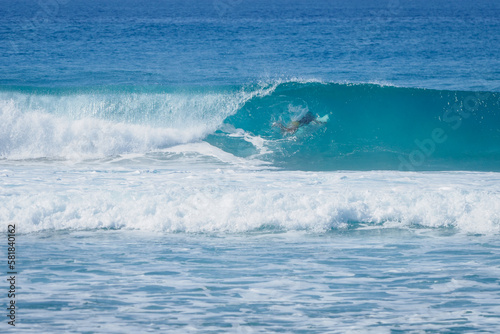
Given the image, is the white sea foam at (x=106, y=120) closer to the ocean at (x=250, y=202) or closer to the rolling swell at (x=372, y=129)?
the ocean at (x=250, y=202)

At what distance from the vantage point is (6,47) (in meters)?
26.0

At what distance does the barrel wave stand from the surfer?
13cm

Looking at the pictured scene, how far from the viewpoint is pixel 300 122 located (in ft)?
44.0

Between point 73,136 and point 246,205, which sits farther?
point 73,136

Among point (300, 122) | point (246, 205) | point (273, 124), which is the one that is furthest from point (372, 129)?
point (246, 205)

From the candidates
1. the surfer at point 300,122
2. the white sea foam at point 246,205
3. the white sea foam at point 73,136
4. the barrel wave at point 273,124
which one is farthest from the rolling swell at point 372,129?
the white sea foam at point 246,205

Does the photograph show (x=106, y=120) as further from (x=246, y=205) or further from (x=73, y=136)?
(x=246, y=205)

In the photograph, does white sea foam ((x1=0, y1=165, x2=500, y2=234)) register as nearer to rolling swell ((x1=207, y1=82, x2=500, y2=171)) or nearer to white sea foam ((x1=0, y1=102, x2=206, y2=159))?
rolling swell ((x1=207, y1=82, x2=500, y2=171))

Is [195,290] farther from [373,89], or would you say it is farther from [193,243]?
[373,89]

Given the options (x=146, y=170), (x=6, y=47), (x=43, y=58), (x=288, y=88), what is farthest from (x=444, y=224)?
(x=6, y=47)

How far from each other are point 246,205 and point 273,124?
5966mm

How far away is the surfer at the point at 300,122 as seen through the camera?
43.2ft

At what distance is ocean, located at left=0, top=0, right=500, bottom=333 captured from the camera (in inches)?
197

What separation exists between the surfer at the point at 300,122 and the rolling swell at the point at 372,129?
154mm
